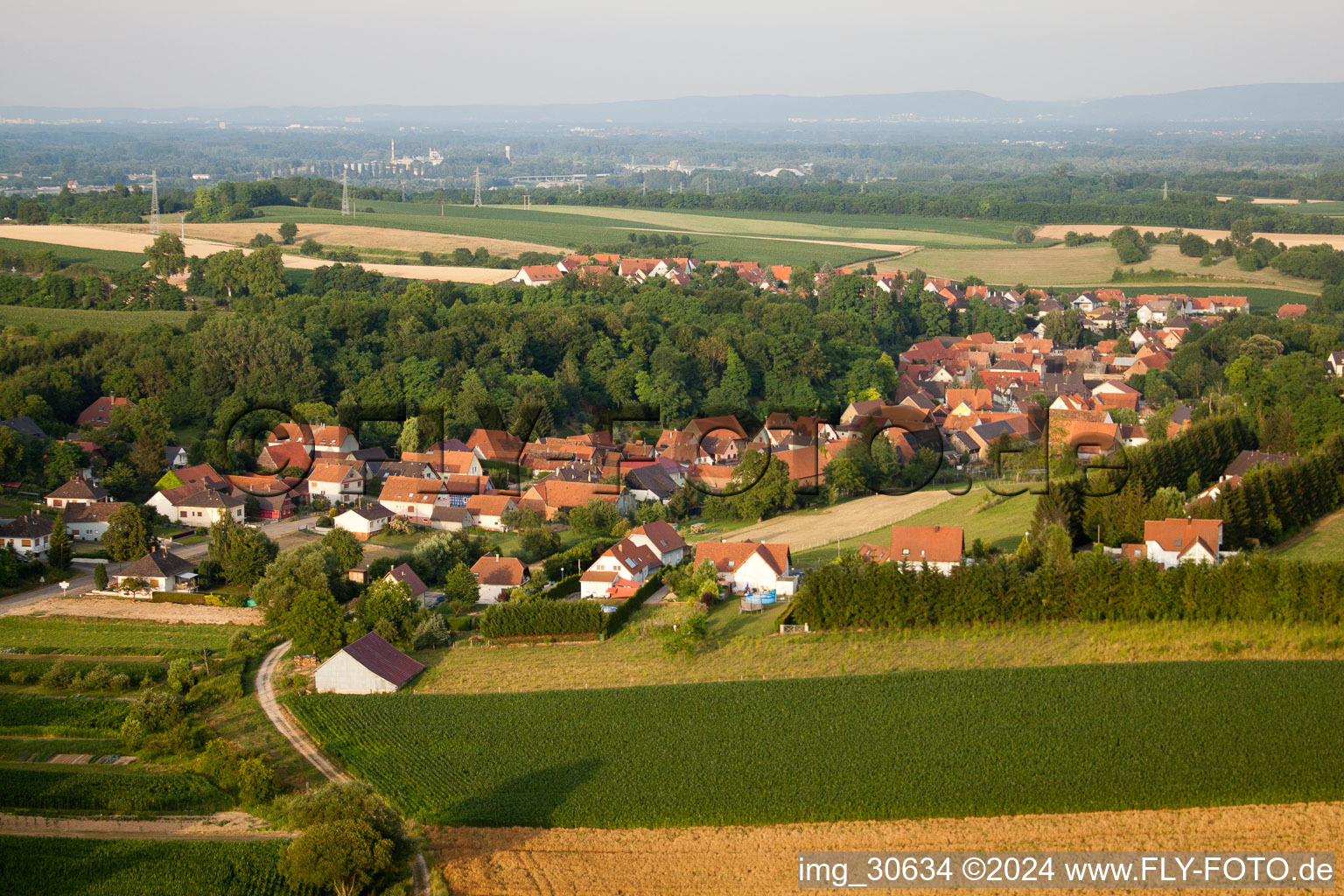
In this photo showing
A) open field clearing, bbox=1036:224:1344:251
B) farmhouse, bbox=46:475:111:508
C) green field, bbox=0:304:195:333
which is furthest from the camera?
open field clearing, bbox=1036:224:1344:251

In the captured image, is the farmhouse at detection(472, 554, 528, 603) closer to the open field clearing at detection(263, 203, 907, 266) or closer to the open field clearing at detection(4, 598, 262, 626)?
the open field clearing at detection(4, 598, 262, 626)

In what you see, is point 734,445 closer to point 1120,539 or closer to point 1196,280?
point 1120,539

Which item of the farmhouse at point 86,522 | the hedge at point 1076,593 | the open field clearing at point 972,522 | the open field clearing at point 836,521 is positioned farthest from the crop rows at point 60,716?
the open field clearing at point 836,521

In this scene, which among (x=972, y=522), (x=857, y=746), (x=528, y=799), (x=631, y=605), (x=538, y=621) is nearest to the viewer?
(x=528, y=799)

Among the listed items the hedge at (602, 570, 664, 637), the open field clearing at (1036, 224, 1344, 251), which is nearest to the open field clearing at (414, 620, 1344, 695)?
the hedge at (602, 570, 664, 637)

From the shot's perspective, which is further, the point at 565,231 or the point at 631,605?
the point at 565,231

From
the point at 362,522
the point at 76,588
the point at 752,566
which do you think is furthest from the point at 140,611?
the point at 752,566

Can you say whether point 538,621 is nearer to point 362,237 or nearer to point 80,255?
point 80,255
